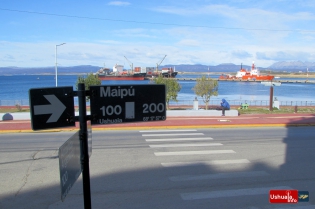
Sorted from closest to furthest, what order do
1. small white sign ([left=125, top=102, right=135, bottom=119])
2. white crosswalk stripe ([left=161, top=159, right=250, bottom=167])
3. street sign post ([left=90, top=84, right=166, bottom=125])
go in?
street sign post ([left=90, top=84, right=166, bottom=125])
small white sign ([left=125, top=102, right=135, bottom=119])
white crosswalk stripe ([left=161, top=159, right=250, bottom=167])

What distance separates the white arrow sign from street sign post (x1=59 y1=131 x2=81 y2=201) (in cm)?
29

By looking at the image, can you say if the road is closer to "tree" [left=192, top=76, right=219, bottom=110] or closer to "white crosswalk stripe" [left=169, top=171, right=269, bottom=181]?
"white crosswalk stripe" [left=169, top=171, right=269, bottom=181]

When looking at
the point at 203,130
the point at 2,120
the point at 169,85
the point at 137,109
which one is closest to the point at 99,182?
the point at 137,109

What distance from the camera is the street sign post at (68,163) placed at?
3033 millimetres

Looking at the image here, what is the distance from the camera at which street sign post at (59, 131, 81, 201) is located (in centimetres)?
303

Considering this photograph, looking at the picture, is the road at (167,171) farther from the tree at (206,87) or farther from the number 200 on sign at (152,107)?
the tree at (206,87)

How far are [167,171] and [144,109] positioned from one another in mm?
6090

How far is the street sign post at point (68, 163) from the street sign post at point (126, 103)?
1.27ft

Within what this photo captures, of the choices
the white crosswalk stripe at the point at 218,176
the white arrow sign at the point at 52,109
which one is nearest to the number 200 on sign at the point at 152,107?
the white arrow sign at the point at 52,109

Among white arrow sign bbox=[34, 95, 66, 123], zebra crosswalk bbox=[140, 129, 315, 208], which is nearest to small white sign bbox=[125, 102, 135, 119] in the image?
white arrow sign bbox=[34, 95, 66, 123]

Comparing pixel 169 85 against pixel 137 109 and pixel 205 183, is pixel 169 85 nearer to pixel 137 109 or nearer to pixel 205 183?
pixel 205 183

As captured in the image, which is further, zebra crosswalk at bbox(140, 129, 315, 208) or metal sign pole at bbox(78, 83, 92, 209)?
zebra crosswalk at bbox(140, 129, 315, 208)

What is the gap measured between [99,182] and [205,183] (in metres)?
2.66

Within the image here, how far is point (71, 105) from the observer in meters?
3.45
